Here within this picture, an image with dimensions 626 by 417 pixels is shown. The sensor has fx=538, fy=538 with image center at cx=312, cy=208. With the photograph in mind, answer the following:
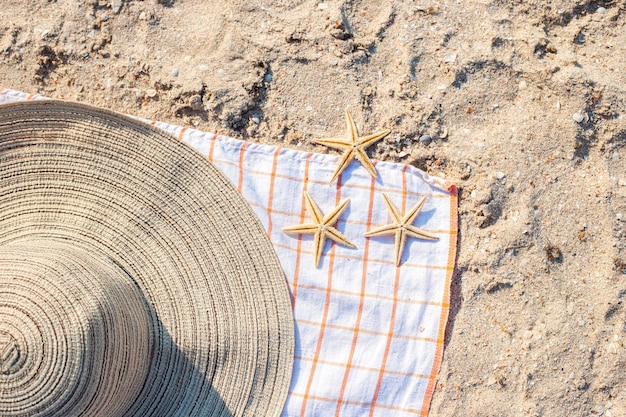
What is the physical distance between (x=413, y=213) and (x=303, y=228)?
1.60ft

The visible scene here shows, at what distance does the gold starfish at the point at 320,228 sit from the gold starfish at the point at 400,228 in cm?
14

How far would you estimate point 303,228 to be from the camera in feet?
7.73

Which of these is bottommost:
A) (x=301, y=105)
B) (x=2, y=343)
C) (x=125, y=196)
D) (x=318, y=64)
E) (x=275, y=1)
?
(x=2, y=343)

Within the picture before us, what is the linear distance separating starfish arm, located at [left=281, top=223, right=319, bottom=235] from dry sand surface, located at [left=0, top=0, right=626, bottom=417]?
360mm

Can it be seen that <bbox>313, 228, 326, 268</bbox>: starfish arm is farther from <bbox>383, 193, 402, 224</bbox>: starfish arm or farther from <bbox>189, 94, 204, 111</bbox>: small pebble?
<bbox>189, 94, 204, 111</bbox>: small pebble

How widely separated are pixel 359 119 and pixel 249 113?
0.50 metres

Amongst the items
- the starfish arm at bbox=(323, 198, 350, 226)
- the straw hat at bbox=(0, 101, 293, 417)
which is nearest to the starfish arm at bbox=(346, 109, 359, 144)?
the starfish arm at bbox=(323, 198, 350, 226)

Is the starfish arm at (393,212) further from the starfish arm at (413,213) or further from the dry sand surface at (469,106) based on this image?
the dry sand surface at (469,106)

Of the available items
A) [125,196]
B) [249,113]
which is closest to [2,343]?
[125,196]

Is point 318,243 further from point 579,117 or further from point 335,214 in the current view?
point 579,117

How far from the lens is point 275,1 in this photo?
Result: 2.49 meters

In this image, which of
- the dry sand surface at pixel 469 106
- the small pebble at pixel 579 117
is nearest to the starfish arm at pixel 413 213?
the dry sand surface at pixel 469 106

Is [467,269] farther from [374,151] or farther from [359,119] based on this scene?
[359,119]

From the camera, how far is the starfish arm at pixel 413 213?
7.75ft
